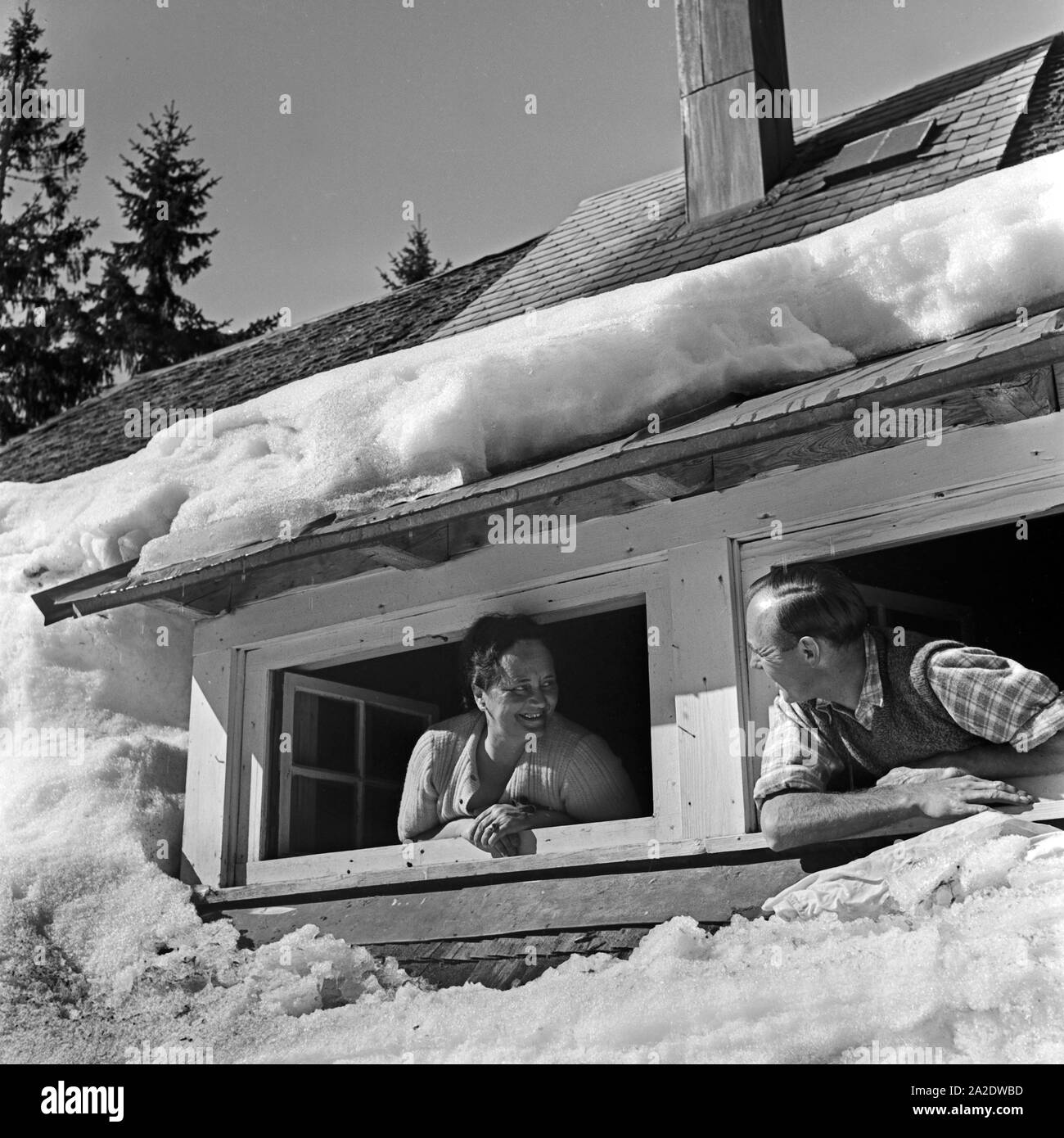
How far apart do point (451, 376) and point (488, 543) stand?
0.62 meters

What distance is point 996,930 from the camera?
120 inches

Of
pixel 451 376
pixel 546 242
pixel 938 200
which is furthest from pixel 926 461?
pixel 546 242

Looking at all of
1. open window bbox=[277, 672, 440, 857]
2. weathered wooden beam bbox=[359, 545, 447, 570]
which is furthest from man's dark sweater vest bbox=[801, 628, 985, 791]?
open window bbox=[277, 672, 440, 857]

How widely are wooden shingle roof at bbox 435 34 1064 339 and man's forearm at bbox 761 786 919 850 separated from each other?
3468mm

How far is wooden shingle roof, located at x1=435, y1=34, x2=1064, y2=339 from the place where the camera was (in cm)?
638

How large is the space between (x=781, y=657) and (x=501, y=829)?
112cm

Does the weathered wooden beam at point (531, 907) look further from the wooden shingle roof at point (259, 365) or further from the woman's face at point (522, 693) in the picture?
the wooden shingle roof at point (259, 365)

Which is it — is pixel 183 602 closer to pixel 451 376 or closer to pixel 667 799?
pixel 451 376

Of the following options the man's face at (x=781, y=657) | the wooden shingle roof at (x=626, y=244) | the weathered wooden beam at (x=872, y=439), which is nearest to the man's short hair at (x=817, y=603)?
the man's face at (x=781, y=657)

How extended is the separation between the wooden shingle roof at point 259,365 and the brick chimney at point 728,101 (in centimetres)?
188

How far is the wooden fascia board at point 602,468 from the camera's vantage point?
3043mm

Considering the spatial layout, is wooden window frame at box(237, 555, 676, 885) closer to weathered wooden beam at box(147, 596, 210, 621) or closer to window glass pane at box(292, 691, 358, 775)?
window glass pane at box(292, 691, 358, 775)

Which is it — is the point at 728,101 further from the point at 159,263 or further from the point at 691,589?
the point at 159,263
